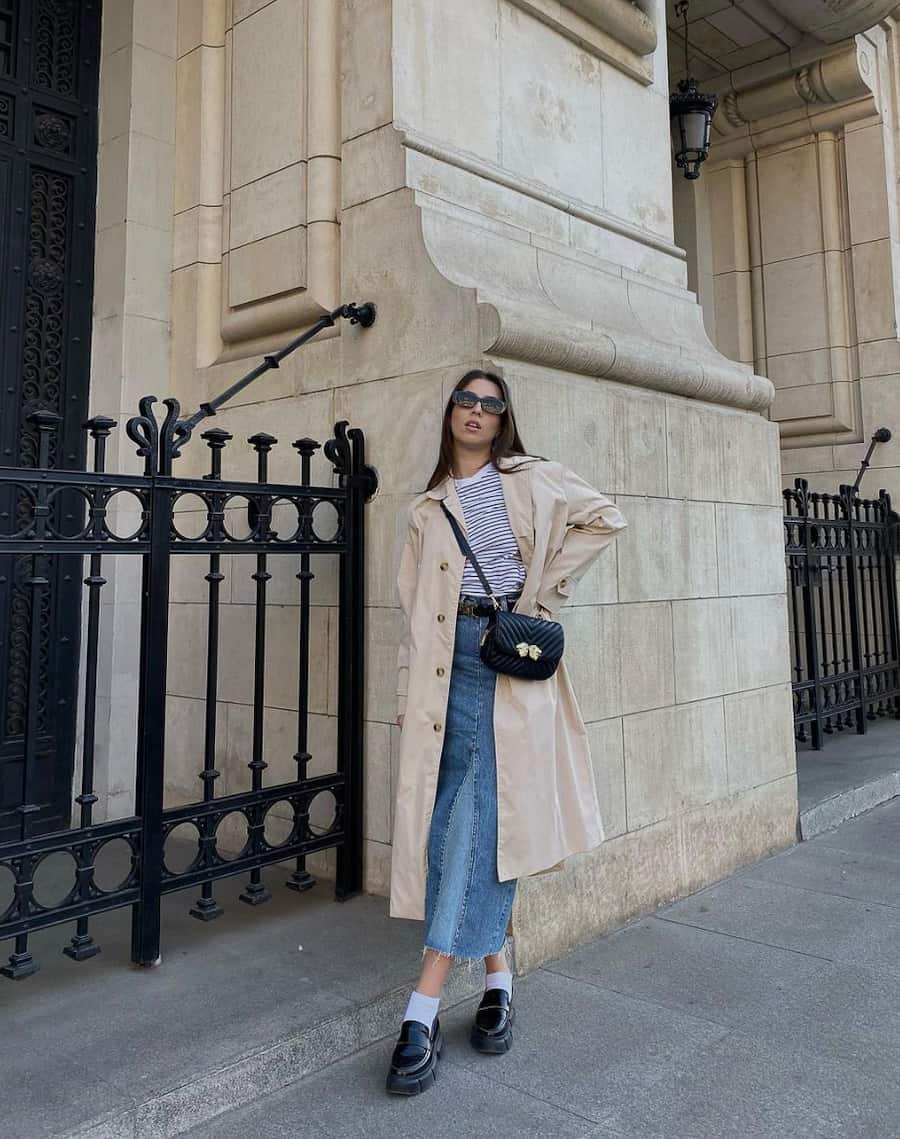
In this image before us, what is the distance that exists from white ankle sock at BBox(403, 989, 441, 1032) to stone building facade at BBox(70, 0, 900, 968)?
890 mm

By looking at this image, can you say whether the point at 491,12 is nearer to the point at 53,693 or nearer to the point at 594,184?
the point at 594,184

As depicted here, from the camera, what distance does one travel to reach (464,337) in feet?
12.5

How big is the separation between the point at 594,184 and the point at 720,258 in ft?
18.0

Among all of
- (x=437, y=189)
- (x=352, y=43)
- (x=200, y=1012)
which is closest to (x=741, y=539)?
(x=437, y=189)

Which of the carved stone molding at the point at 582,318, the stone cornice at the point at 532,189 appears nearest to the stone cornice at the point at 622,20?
the stone cornice at the point at 532,189

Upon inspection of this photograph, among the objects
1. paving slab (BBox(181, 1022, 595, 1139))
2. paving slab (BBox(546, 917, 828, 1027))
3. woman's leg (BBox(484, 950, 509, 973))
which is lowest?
paving slab (BBox(181, 1022, 595, 1139))

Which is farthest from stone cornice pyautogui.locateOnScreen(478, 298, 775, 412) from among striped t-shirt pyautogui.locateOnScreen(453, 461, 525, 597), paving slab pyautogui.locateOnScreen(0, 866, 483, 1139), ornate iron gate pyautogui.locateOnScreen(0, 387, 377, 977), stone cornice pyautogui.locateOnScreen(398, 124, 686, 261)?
paving slab pyautogui.locateOnScreen(0, 866, 483, 1139)

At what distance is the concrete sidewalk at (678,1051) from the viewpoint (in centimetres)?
263

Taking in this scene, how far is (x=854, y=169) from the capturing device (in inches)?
370

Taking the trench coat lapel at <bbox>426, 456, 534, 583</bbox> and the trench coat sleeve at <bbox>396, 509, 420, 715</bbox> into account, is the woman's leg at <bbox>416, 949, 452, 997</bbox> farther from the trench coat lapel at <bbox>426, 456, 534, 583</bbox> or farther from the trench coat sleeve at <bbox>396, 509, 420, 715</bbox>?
the trench coat lapel at <bbox>426, 456, 534, 583</bbox>

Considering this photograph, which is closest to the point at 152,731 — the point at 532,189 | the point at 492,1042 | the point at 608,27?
the point at 492,1042

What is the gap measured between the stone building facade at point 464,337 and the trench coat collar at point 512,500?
2.53ft

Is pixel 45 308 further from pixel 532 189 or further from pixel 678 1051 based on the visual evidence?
pixel 678 1051

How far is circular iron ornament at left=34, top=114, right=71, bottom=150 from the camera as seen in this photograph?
4918 millimetres
